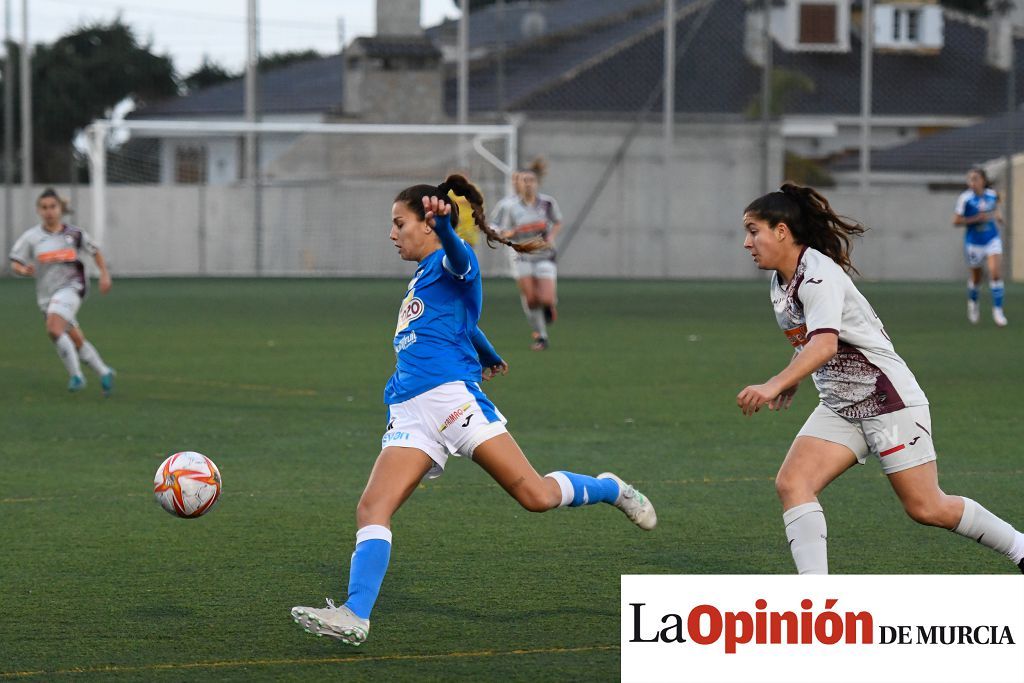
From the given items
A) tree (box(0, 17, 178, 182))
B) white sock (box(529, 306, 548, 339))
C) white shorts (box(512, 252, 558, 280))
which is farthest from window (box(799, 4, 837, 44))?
white sock (box(529, 306, 548, 339))

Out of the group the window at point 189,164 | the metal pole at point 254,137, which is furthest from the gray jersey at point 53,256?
the window at point 189,164

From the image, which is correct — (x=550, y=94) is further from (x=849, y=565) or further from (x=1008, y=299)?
(x=849, y=565)

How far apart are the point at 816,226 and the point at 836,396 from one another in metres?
0.61

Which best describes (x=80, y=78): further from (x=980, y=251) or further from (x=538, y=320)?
(x=538, y=320)

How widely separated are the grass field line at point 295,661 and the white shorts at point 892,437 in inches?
43.5

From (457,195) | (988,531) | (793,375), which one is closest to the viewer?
(793,375)

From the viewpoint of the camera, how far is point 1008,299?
97.0ft

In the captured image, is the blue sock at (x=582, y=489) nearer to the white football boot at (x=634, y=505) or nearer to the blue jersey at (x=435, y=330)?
the white football boot at (x=634, y=505)

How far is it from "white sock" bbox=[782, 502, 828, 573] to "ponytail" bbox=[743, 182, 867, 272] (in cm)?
89

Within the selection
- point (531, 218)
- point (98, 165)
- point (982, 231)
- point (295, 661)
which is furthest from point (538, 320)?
point (98, 165)

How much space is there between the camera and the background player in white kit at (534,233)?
61.3 ft

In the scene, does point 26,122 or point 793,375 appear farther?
point 26,122

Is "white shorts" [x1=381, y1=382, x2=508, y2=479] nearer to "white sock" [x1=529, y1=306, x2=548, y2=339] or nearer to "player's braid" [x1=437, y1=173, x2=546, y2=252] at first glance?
"player's braid" [x1=437, y1=173, x2=546, y2=252]

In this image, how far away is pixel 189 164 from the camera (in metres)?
44.6
